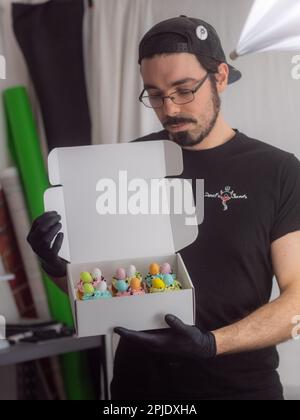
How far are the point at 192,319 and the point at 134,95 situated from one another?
0.48m

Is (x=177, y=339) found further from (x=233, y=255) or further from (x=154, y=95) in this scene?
(x=154, y=95)

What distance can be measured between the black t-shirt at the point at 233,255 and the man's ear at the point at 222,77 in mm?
108

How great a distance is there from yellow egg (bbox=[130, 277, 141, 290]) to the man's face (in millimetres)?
284

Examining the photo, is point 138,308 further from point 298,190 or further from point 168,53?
point 168,53

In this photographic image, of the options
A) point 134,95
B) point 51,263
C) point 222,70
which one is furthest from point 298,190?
point 51,263

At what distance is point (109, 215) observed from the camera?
107 centimetres

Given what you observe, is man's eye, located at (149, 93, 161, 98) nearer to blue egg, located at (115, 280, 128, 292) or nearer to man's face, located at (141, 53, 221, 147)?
man's face, located at (141, 53, 221, 147)

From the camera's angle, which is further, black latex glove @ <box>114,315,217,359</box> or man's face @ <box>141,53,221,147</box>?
man's face @ <box>141,53,221,147</box>

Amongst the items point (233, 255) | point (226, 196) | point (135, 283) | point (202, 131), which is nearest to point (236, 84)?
point (202, 131)

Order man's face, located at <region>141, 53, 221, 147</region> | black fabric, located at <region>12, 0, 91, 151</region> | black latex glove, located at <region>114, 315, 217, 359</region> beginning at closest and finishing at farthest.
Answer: black latex glove, located at <region>114, 315, 217, 359</region> < man's face, located at <region>141, 53, 221, 147</region> < black fabric, located at <region>12, 0, 91, 151</region>

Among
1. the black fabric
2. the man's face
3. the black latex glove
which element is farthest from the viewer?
the black fabric

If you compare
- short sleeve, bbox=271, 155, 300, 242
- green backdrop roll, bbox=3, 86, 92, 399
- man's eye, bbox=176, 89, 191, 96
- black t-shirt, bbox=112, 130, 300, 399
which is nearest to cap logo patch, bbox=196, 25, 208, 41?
man's eye, bbox=176, 89, 191, 96

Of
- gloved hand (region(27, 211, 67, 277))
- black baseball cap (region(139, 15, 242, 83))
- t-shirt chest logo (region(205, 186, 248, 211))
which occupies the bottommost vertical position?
gloved hand (region(27, 211, 67, 277))

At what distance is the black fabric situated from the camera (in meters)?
1.21
